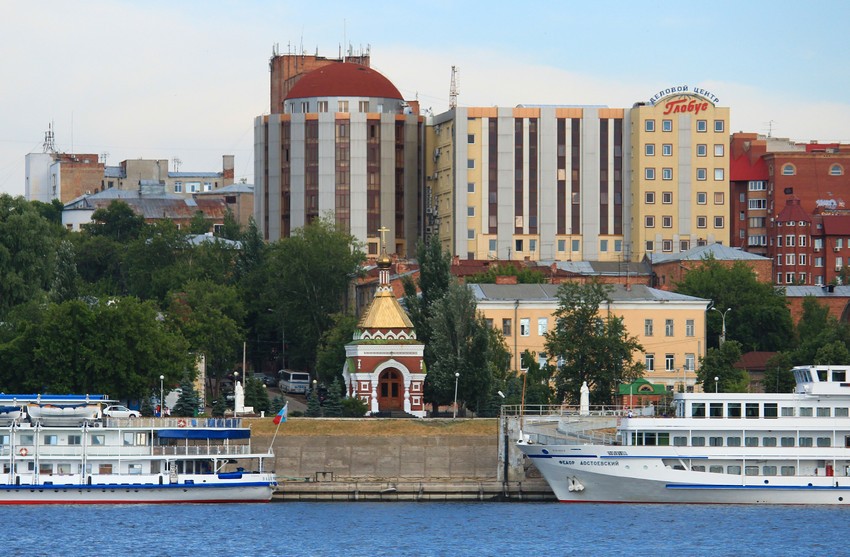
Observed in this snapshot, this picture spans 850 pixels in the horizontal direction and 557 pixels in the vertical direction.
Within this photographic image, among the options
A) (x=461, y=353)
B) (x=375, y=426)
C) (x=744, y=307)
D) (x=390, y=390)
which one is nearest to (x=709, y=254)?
(x=744, y=307)

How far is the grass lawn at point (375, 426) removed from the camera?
107m

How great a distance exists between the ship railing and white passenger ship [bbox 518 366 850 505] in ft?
51.7

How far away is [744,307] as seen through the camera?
150m

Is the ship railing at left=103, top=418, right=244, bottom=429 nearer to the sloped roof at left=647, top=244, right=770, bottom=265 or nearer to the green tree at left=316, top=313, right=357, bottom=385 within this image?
the green tree at left=316, top=313, right=357, bottom=385

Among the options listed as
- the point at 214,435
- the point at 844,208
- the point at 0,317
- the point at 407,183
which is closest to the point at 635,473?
the point at 214,435

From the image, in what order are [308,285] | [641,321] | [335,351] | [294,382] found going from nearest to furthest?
1. [335,351]
2. [641,321]
3. [294,382]
4. [308,285]

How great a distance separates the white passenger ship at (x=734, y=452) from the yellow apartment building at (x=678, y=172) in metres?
72.4

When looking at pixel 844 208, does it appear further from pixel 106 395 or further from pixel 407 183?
pixel 106 395

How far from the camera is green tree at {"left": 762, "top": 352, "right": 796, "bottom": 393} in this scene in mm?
124375

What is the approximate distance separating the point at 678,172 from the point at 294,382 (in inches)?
1829

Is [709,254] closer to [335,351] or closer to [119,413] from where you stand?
[335,351]

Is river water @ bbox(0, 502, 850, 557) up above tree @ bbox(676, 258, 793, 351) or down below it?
below

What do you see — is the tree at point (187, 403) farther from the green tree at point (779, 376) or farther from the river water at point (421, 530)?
the green tree at point (779, 376)

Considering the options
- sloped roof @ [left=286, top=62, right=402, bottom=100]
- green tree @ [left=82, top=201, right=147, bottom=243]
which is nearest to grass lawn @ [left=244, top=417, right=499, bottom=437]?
sloped roof @ [left=286, top=62, right=402, bottom=100]
